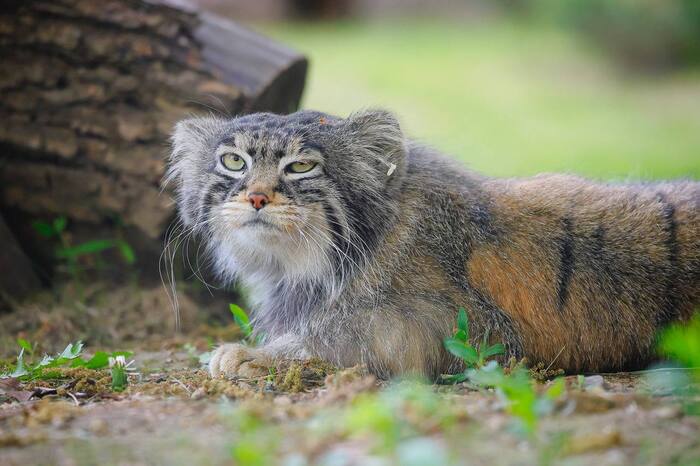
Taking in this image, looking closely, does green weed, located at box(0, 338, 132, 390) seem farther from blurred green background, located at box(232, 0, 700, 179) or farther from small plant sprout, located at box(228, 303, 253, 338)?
blurred green background, located at box(232, 0, 700, 179)

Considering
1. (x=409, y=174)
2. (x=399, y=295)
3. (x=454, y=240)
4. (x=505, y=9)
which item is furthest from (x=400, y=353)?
(x=505, y=9)

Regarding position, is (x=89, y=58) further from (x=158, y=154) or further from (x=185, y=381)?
(x=185, y=381)

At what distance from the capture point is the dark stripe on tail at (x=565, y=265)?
5438 millimetres

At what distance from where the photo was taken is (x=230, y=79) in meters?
7.30

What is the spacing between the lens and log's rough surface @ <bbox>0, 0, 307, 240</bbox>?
24.2 feet

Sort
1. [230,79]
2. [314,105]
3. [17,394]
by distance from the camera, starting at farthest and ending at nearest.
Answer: [314,105] < [230,79] < [17,394]

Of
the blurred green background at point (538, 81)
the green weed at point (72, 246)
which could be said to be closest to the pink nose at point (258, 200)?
the green weed at point (72, 246)

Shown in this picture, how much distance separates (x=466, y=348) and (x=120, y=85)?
13.7 feet

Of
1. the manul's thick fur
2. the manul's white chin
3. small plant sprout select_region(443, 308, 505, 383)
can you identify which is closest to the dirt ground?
small plant sprout select_region(443, 308, 505, 383)

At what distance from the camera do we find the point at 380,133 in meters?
5.66

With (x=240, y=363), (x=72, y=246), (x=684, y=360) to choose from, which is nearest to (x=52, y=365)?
(x=240, y=363)

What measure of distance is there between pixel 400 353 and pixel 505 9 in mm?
23859

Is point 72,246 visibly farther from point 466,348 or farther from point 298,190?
point 466,348

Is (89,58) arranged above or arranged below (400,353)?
above
